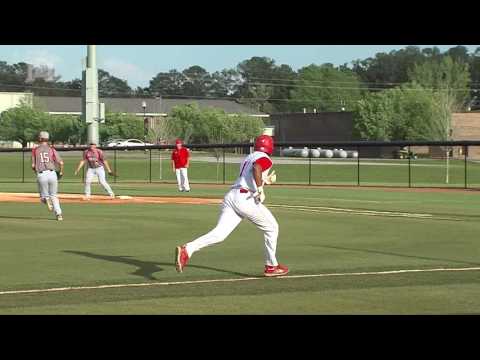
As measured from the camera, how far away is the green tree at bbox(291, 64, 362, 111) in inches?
6260

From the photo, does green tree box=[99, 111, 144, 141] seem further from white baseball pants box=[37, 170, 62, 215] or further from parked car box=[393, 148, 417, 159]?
white baseball pants box=[37, 170, 62, 215]

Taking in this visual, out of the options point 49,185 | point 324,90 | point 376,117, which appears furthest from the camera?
point 324,90

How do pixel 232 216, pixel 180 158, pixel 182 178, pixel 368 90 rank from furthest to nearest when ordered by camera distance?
pixel 368 90, pixel 182 178, pixel 180 158, pixel 232 216

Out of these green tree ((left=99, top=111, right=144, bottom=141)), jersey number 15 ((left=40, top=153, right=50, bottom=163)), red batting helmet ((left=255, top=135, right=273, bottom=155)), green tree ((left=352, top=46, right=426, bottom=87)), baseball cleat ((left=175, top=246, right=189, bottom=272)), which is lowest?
baseball cleat ((left=175, top=246, right=189, bottom=272))

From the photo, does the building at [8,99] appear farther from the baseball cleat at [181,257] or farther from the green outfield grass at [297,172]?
the baseball cleat at [181,257]

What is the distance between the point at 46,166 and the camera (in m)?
20.1

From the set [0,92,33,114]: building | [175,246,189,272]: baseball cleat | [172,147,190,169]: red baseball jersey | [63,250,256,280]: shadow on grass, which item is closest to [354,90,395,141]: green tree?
[0,92,33,114]: building

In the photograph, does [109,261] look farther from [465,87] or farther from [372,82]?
[372,82]

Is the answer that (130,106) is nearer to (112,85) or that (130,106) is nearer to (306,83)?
(306,83)

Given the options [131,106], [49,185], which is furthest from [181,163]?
[131,106]

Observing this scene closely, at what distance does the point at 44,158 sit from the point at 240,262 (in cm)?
799

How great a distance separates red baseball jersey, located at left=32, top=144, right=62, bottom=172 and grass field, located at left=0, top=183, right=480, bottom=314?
4.21ft
